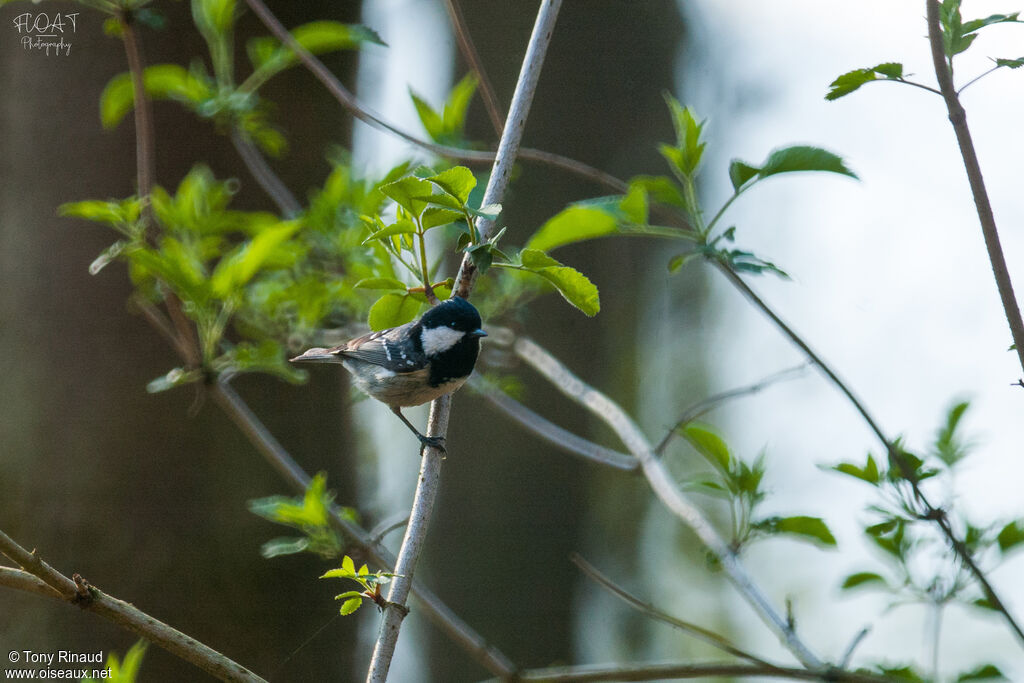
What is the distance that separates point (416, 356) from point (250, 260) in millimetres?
534

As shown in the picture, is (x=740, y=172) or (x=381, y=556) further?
(x=381, y=556)

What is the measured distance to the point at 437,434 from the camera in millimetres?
1503

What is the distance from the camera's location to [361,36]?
197cm

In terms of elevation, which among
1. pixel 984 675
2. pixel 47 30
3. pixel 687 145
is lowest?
pixel 984 675

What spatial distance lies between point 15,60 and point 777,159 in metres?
2.57

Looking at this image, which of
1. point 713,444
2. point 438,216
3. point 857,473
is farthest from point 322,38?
point 857,473

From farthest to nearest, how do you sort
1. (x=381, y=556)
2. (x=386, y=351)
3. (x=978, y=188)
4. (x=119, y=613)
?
(x=386, y=351)
(x=381, y=556)
(x=119, y=613)
(x=978, y=188)

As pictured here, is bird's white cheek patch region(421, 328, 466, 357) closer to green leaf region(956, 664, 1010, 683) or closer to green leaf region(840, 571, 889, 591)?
green leaf region(840, 571, 889, 591)

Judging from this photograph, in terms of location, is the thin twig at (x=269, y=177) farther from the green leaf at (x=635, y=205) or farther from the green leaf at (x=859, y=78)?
the green leaf at (x=859, y=78)

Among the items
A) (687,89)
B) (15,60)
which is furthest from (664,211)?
(687,89)

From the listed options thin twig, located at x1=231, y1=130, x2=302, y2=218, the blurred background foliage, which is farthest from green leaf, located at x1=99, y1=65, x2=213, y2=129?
the blurred background foliage

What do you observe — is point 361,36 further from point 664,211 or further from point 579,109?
point 579,109

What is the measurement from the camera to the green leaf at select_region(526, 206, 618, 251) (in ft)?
4.45

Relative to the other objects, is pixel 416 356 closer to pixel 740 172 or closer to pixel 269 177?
pixel 269 177
